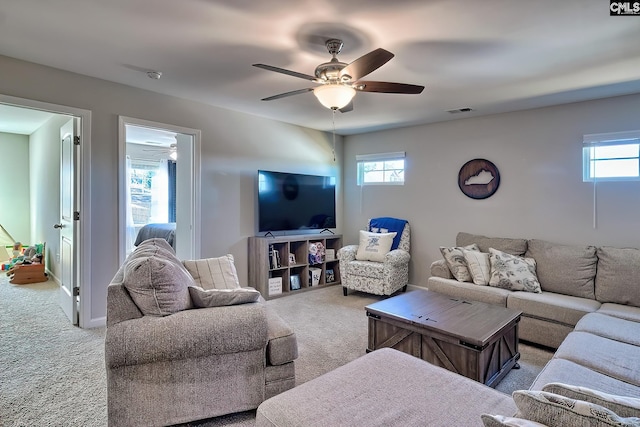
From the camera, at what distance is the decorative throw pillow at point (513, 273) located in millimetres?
3326

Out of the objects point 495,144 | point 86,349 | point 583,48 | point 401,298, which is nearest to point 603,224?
point 495,144

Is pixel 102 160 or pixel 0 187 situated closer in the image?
pixel 102 160

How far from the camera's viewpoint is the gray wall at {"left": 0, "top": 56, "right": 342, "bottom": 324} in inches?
121

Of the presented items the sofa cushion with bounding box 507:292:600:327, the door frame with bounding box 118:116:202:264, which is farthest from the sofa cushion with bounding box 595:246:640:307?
the door frame with bounding box 118:116:202:264

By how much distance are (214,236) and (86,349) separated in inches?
68.2

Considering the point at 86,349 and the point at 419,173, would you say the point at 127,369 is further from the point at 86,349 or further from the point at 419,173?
the point at 419,173

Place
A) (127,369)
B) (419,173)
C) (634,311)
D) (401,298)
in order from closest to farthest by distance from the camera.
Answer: (127,369), (634,311), (401,298), (419,173)

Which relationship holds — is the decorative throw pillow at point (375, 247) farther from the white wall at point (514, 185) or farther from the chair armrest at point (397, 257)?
the white wall at point (514, 185)

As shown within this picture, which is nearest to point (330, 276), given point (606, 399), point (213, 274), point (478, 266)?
point (478, 266)

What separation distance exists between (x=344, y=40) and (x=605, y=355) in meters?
2.52

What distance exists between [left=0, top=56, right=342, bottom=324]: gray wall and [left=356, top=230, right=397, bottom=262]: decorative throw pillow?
3.74ft

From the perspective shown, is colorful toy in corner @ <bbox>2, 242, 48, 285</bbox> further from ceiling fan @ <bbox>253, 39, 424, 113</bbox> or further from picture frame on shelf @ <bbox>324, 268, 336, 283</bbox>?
ceiling fan @ <bbox>253, 39, 424, 113</bbox>

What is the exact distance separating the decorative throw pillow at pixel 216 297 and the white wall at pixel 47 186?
3769mm

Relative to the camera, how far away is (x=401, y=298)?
298cm
